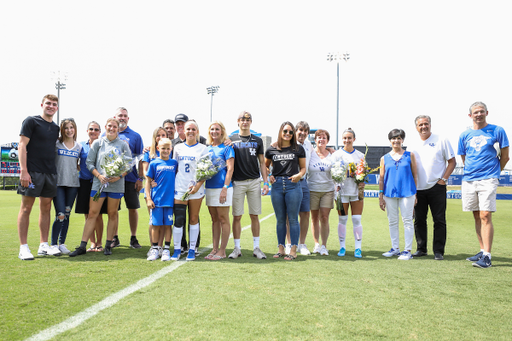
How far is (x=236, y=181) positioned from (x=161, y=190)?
1.13 meters

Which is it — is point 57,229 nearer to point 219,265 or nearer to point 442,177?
point 219,265

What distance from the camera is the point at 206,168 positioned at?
4949 mm

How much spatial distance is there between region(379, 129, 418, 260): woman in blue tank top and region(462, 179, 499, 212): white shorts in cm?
76

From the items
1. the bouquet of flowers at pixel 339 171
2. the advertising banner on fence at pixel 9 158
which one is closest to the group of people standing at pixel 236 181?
the bouquet of flowers at pixel 339 171

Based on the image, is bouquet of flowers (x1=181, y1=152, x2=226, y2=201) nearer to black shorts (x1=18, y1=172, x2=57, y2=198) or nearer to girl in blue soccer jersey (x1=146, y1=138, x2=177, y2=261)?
girl in blue soccer jersey (x1=146, y1=138, x2=177, y2=261)

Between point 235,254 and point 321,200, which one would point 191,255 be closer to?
point 235,254

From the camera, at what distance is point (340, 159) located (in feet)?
19.5

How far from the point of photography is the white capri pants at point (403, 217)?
5617 millimetres

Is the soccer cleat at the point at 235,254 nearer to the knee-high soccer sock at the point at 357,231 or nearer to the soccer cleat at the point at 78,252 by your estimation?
the knee-high soccer sock at the point at 357,231

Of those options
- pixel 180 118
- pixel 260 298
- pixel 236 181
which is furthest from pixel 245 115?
pixel 260 298

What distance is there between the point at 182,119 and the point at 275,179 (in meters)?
1.92

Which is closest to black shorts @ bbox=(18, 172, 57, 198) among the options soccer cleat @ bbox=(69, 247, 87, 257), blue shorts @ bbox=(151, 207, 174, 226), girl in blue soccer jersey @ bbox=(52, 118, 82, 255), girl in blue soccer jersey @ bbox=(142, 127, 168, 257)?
girl in blue soccer jersey @ bbox=(52, 118, 82, 255)

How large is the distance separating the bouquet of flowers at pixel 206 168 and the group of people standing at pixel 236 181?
5 centimetres

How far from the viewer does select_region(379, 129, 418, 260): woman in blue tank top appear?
567 cm
